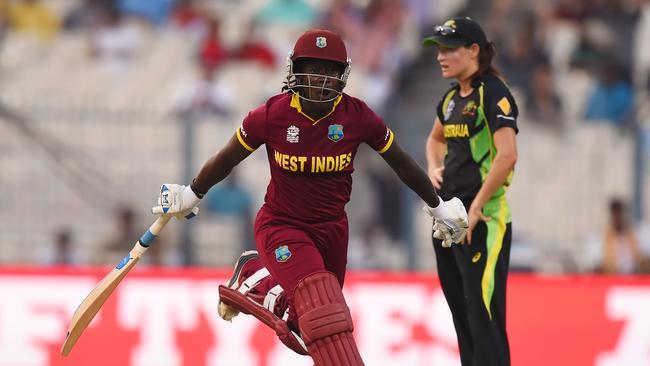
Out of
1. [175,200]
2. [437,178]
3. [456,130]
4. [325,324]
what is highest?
→ [456,130]

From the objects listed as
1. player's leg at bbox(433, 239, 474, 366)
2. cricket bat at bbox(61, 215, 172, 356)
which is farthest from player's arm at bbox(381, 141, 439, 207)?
cricket bat at bbox(61, 215, 172, 356)

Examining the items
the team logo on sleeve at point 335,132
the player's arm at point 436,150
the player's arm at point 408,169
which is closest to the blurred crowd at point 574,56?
the player's arm at point 436,150

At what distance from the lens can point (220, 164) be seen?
5.14m

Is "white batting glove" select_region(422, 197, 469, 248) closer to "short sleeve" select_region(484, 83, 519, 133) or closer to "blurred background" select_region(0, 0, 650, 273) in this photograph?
"short sleeve" select_region(484, 83, 519, 133)

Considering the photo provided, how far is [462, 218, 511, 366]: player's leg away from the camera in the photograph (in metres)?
5.62

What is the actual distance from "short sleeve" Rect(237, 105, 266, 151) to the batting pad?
0.62m

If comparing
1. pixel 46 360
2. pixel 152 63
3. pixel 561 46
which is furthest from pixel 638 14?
pixel 46 360

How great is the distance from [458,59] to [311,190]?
1.10 metres

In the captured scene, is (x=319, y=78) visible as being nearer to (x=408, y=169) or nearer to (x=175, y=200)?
(x=408, y=169)

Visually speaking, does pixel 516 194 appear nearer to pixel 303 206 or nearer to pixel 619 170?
pixel 619 170

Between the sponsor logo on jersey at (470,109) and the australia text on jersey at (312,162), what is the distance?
34.2 inches

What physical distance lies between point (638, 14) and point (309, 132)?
7487 mm

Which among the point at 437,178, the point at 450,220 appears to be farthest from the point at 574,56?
the point at 450,220

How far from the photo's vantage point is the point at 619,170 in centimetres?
970
